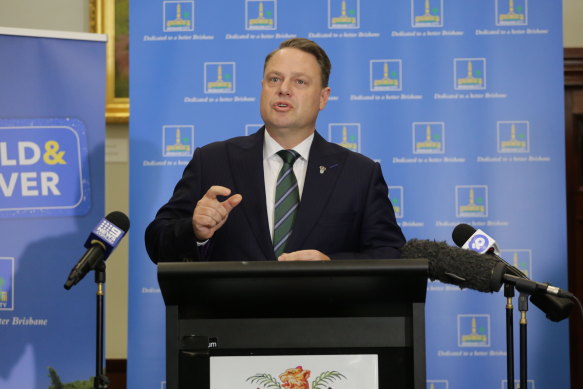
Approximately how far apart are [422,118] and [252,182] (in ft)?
5.31

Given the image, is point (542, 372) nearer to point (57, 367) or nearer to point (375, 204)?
point (375, 204)

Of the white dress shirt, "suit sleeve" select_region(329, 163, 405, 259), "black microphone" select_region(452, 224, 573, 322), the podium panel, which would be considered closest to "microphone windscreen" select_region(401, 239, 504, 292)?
"black microphone" select_region(452, 224, 573, 322)

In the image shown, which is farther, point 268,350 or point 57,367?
point 57,367

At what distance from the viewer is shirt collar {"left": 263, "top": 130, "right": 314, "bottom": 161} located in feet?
9.64

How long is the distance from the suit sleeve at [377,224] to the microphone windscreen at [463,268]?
1.85 feet

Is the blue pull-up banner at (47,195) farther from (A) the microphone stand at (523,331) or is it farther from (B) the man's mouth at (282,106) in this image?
(A) the microphone stand at (523,331)

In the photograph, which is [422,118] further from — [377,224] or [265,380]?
[265,380]

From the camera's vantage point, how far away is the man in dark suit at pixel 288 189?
2.72 metres

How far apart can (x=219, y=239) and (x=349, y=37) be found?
5.99 ft

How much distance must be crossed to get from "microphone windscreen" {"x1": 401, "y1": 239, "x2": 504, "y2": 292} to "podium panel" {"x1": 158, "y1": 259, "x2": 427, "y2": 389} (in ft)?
1.01

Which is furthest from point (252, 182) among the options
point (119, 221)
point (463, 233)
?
point (463, 233)

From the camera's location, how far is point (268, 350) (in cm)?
179

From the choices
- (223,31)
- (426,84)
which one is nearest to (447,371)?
(426,84)

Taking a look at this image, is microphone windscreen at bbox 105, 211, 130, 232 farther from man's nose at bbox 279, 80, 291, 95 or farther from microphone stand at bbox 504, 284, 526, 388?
microphone stand at bbox 504, 284, 526, 388
